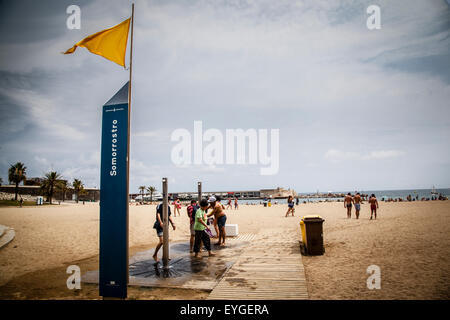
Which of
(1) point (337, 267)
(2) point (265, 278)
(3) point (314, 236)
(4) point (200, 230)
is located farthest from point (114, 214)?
(3) point (314, 236)

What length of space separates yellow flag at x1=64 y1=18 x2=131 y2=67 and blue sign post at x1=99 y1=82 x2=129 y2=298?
1762 millimetres

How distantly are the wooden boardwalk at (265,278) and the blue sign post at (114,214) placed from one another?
1.92 metres

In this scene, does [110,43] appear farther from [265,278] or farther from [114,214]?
[265,278]

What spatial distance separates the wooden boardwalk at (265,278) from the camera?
16.1 feet

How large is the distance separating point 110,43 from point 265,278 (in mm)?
6448

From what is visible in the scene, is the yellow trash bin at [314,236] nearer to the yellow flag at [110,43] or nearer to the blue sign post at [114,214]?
the blue sign post at [114,214]

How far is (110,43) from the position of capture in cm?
553

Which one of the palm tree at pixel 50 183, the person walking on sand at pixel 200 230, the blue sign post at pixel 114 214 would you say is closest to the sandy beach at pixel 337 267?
the blue sign post at pixel 114 214

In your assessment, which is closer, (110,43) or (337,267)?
(110,43)

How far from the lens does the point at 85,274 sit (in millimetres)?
6758
